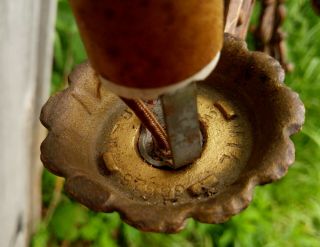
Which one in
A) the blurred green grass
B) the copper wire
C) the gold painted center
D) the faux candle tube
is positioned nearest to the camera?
the faux candle tube

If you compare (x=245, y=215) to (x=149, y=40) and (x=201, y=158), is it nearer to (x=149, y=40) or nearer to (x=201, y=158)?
(x=201, y=158)

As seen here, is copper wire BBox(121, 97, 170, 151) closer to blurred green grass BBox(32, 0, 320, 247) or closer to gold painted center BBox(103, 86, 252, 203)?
gold painted center BBox(103, 86, 252, 203)

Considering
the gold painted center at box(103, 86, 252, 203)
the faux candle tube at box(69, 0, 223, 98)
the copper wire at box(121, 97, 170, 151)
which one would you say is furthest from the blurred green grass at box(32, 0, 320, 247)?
the faux candle tube at box(69, 0, 223, 98)

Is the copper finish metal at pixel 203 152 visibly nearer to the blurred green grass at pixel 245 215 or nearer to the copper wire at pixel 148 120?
the copper wire at pixel 148 120

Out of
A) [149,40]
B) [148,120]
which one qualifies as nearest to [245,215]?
[148,120]

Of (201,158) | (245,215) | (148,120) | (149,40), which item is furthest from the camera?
(245,215)

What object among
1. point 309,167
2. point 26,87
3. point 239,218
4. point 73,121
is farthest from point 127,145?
point 309,167
